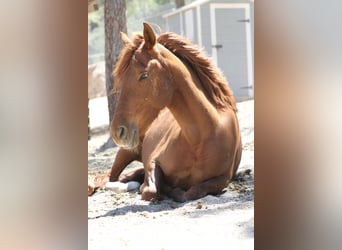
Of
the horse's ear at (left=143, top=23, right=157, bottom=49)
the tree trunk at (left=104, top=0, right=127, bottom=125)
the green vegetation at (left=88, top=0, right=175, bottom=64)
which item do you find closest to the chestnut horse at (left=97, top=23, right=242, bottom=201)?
the horse's ear at (left=143, top=23, right=157, bottom=49)

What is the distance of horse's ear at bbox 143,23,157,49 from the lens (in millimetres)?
1920

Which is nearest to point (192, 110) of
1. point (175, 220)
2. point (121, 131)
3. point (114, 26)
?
point (121, 131)

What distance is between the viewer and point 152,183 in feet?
6.89

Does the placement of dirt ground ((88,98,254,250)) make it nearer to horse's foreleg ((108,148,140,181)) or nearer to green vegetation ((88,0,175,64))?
horse's foreleg ((108,148,140,181))

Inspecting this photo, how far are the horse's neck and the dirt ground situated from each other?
0.27 meters

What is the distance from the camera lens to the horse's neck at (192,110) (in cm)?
203

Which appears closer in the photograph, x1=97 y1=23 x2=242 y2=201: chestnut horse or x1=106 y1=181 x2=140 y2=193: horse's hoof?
x1=97 y1=23 x2=242 y2=201: chestnut horse

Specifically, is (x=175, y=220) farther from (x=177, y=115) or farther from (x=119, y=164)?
(x=119, y=164)

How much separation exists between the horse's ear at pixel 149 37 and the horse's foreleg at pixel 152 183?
1.75ft

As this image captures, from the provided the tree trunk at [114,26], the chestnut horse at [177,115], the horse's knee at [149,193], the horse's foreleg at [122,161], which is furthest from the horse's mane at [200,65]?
the tree trunk at [114,26]
